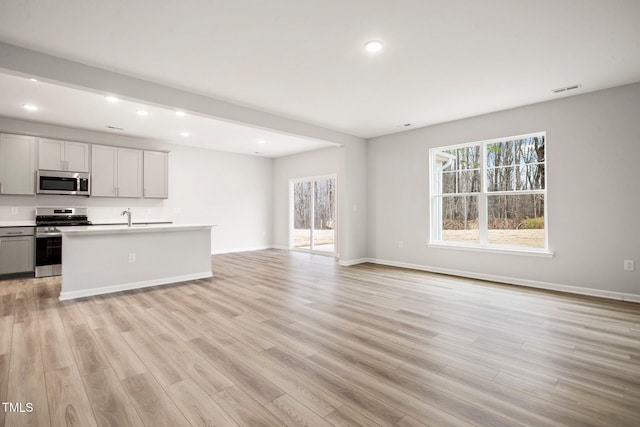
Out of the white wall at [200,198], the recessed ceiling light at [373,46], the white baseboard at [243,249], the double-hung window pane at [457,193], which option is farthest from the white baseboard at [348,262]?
the recessed ceiling light at [373,46]

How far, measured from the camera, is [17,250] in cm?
509

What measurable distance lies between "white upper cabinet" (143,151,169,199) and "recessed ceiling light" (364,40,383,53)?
18.0ft

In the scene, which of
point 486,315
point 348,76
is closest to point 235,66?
point 348,76

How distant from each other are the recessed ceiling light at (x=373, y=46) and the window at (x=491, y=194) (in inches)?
119

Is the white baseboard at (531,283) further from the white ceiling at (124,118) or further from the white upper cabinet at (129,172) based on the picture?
the white upper cabinet at (129,172)

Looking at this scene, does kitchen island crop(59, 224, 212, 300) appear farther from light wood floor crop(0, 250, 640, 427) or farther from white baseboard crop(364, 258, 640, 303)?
white baseboard crop(364, 258, 640, 303)

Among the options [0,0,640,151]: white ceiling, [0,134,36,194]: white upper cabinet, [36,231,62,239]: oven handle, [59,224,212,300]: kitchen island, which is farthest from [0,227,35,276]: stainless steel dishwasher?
[0,0,640,151]: white ceiling

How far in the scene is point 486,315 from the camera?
3.28m

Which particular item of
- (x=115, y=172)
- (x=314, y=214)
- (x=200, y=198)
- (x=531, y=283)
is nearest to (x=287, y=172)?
(x=314, y=214)

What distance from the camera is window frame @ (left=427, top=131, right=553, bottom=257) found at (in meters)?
4.48

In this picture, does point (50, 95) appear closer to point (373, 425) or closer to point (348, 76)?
point (348, 76)

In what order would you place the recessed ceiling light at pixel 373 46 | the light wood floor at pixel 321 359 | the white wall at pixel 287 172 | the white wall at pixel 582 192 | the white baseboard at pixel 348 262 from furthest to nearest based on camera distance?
the white wall at pixel 287 172 < the white baseboard at pixel 348 262 < the white wall at pixel 582 192 < the recessed ceiling light at pixel 373 46 < the light wood floor at pixel 321 359

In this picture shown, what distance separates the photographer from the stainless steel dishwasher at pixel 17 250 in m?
4.98

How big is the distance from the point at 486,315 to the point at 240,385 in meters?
2.62
